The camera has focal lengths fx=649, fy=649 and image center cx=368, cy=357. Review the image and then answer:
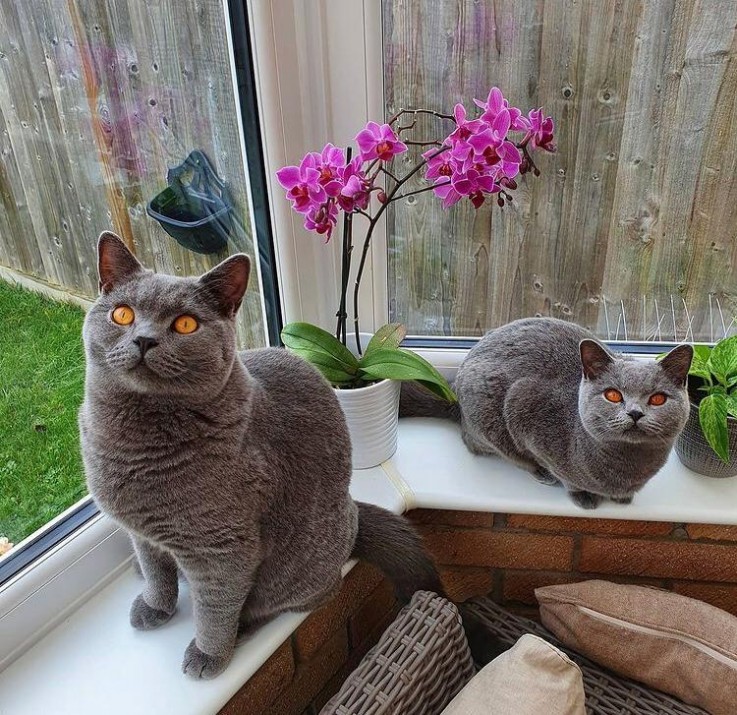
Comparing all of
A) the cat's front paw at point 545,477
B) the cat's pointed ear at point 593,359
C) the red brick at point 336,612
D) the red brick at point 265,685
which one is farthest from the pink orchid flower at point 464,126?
the red brick at point 265,685

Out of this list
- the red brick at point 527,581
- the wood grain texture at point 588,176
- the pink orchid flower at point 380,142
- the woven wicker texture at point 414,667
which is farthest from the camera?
the red brick at point 527,581

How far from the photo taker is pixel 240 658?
3.01 feet

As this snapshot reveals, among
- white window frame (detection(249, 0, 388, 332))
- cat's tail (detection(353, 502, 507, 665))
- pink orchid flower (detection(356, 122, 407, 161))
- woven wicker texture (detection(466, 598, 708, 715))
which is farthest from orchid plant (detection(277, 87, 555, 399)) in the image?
woven wicker texture (detection(466, 598, 708, 715))

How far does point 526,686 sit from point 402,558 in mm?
265

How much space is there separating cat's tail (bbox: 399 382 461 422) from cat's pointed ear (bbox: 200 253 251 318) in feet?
2.15

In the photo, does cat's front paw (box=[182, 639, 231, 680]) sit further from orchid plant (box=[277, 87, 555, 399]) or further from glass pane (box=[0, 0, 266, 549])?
orchid plant (box=[277, 87, 555, 399])

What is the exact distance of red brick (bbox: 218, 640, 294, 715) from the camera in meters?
0.98

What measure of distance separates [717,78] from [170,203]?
0.94m

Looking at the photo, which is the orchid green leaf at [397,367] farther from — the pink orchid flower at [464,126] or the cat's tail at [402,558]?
the pink orchid flower at [464,126]

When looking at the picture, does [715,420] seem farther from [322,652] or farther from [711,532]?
[322,652]

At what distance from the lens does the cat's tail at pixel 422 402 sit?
4.41 feet

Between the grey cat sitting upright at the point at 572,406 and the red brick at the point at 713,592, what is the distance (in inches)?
12.5

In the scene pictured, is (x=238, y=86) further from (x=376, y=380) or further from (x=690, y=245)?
(x=690, y=245)

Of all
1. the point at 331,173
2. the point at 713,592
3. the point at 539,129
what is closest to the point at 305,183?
the point at 331,173
